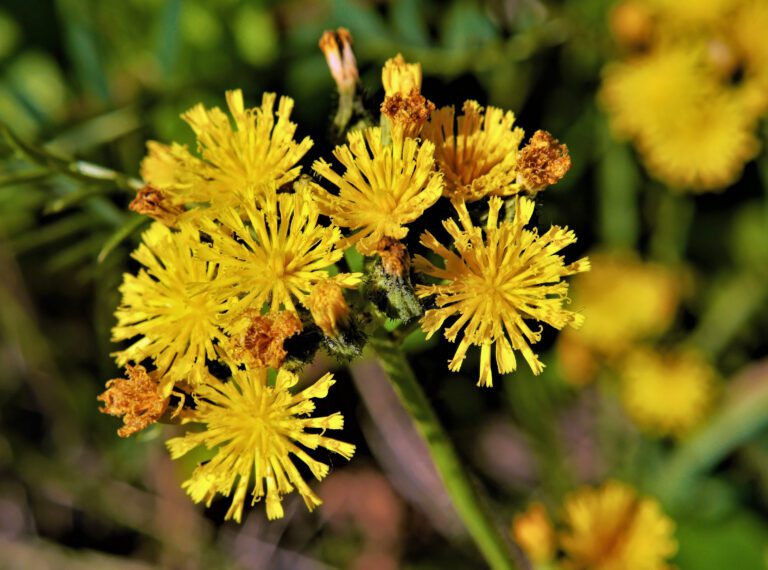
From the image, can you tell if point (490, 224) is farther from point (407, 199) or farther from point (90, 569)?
point (90, 569)

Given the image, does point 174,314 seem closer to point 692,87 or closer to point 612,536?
point 612,536

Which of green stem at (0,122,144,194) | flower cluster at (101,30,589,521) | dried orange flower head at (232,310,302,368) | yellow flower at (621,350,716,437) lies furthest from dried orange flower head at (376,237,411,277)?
yellow flower at (621,350,716,437)

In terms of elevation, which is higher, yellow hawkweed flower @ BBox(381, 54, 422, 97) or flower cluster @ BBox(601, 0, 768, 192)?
flower cluster @ BBox(601, 0, 768, 192)

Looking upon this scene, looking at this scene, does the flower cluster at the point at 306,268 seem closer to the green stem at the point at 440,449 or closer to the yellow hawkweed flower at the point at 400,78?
the yellow hawkweed flower at the point at 400,78

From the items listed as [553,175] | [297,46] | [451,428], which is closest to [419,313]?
[553,175]

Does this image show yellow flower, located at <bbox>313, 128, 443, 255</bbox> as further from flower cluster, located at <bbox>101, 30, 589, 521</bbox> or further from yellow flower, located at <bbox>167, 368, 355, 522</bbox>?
yellow flower, located at <bbox>167, 368, 355, 522</bbox>

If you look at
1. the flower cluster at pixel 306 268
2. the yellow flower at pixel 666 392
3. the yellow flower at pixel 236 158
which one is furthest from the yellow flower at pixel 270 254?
the yellow flower at pixel 666 392

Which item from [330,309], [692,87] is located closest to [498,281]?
[330,309]
